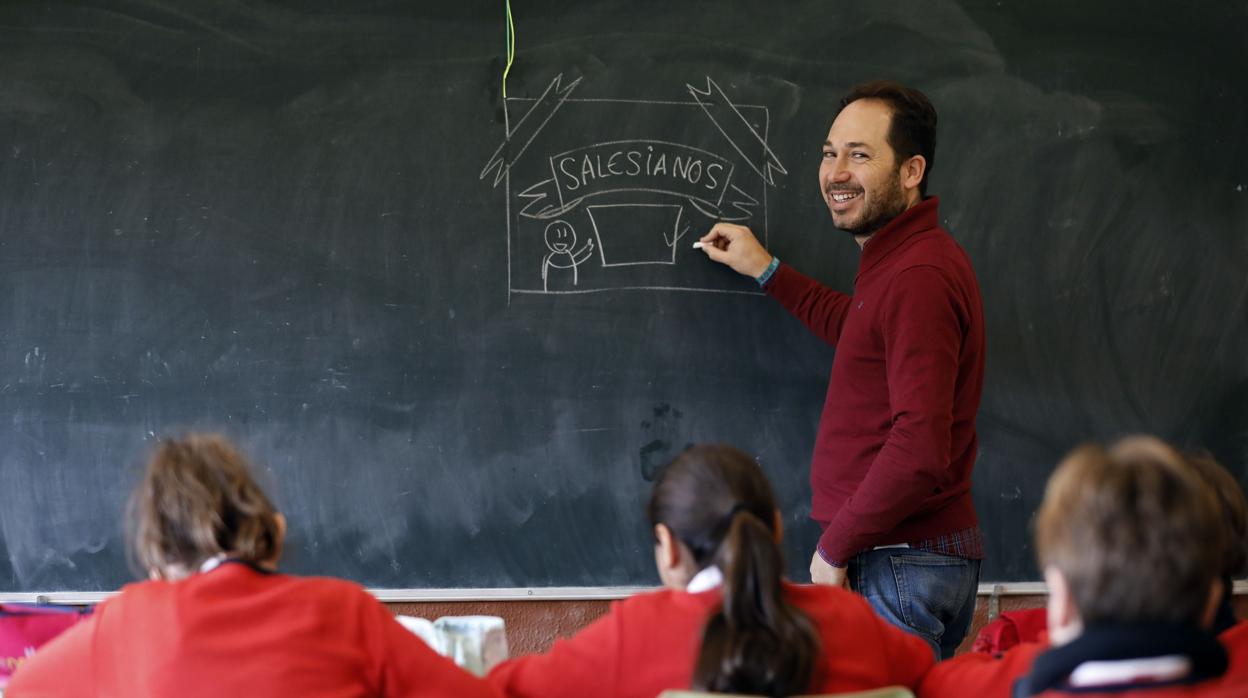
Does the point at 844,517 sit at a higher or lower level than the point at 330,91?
lower

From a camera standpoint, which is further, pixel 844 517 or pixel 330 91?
pixel 330 91

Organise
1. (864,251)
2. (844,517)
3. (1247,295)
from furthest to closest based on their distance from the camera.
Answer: (1247,295), (864,251), (844,517)

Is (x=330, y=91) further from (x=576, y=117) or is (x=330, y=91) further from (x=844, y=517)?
(x=844, y=517)

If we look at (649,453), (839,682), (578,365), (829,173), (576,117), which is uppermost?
(576,117)

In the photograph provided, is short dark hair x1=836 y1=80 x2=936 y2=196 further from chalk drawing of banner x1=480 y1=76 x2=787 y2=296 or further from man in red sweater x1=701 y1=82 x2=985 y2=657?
chalk drawing of banner x1=480 y1=76 x2=787 y2=296

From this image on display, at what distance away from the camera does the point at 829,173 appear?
8.79 feet

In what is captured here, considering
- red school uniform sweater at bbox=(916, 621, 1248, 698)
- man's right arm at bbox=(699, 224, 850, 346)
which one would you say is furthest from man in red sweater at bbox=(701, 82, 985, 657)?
red school uniform sweater at bbox=(916, 621, 1248, 698)

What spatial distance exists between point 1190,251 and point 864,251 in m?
1.20

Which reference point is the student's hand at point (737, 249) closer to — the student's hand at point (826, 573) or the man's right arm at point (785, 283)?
the man's right arm at point (785, 283)

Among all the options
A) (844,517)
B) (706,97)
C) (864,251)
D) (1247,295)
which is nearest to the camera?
(844,517)

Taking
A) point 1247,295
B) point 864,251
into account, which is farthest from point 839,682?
point 1247,295

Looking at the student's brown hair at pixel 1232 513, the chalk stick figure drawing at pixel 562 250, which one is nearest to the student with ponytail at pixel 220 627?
the student's brown hair at pixel 1232 513

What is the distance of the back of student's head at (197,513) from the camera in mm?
1754

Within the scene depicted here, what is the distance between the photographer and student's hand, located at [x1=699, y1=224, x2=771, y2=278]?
2.96 meters
